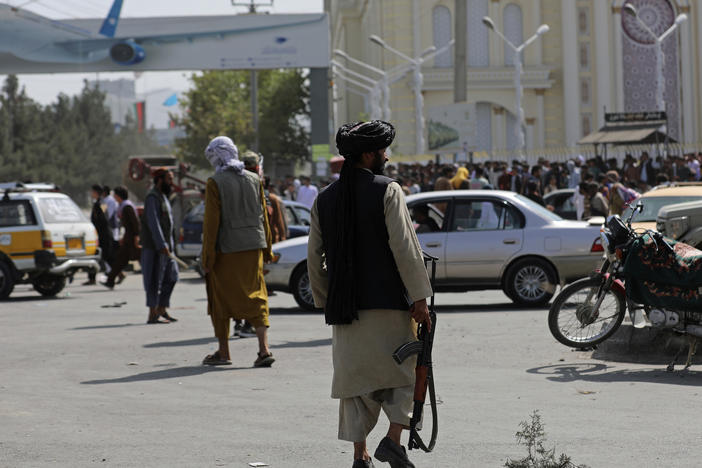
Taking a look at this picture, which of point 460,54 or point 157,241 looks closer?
point 157,241

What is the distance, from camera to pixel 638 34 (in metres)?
64.1

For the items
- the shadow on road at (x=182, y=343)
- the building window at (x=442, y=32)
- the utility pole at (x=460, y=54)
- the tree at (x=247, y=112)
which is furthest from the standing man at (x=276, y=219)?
the tree at (x=247, y=112)

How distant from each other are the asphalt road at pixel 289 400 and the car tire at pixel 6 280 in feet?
17.9

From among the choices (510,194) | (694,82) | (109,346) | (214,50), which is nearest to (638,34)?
(694,82)

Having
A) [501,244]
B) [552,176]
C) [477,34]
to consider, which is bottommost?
[501,244]

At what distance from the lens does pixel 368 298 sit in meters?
5.86

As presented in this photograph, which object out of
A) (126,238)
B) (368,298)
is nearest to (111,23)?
(126,238)

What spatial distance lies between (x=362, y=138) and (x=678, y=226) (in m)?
7.35

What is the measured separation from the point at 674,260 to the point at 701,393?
1567 mm

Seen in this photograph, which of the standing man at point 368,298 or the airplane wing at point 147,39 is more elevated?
the airplane wing at point 147,39

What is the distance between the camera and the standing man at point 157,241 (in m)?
13.6

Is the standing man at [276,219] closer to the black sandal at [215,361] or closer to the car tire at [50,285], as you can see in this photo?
the black sandal at [215,361]

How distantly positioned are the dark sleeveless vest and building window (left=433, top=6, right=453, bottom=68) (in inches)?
2286

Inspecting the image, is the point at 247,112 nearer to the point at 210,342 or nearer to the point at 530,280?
the point at 530,280
